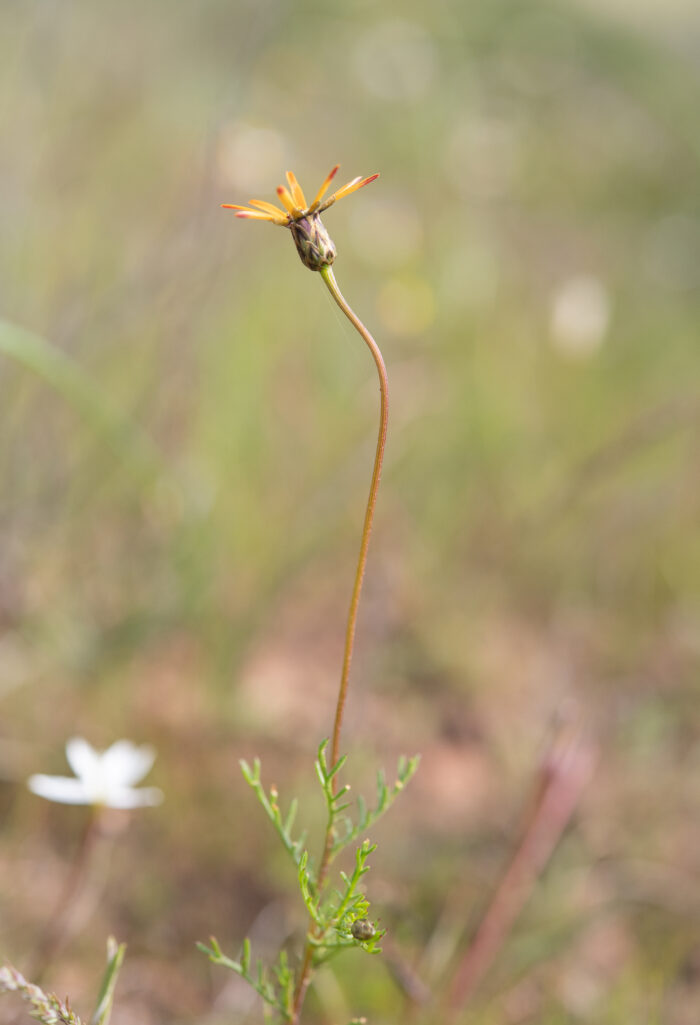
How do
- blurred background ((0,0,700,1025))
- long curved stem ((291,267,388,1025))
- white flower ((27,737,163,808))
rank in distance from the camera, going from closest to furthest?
Result: long curved stem ((291,267,388,1025)) < white flower ((27,737,163,808)) < blurred background ((0,0,700,1025))

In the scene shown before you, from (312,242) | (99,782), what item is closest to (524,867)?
(99,782)

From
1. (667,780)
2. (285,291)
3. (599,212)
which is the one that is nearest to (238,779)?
(667,780)

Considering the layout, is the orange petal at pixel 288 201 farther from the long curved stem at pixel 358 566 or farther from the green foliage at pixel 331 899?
the green foliage at pixel 331 899

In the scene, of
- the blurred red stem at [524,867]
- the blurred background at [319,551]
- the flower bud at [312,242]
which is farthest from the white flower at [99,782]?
the flower bud at [312,242]

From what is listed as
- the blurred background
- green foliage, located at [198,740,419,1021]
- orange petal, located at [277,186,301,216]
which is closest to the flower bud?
orange petal, located at [277,186,301,216]

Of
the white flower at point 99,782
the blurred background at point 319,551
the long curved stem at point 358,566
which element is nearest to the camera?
the long curved stem at point 358,566

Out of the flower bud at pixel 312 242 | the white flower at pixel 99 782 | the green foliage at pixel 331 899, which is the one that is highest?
the flower bud at pixel 312 242

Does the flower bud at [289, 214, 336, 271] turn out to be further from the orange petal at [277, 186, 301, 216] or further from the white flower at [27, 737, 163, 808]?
the white flower at [27, 737, 163, 808]

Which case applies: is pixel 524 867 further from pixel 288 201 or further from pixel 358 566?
pixel 288 201

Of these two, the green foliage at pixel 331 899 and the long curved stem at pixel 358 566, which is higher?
the long curved stem at pixel 358 566
